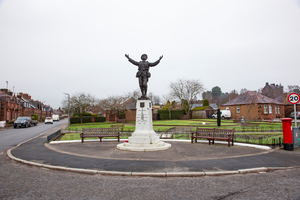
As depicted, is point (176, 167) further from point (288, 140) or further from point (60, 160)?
point (288, 140)

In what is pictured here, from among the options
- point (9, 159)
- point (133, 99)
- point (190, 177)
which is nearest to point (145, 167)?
point (190, 177)

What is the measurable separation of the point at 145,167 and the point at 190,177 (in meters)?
1.52

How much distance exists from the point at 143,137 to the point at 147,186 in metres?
5.36

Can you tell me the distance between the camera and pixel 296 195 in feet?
14.2

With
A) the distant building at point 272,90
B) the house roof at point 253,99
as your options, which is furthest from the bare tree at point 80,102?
the distant building at point 272,90

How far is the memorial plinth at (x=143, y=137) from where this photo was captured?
9.94m

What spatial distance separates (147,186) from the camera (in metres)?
5.00

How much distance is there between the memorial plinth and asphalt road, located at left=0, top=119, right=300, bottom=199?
13.9 feet

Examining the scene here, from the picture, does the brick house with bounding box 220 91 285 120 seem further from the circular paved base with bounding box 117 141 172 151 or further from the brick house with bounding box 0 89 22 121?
the brick house with bounding box 0 89 22 121

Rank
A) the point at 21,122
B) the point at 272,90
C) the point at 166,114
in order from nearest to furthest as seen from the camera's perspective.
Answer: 1. the point at 21,122
2. the point at 166,114
3. the point at 272,90

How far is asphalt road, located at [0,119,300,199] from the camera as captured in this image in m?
4.42

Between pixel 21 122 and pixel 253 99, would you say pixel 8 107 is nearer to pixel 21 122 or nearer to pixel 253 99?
pixel 21 122

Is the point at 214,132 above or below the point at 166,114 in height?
below

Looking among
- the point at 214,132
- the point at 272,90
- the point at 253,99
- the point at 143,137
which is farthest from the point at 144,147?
the point at 272,90
